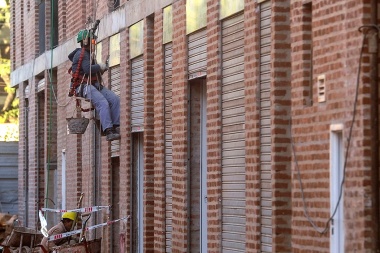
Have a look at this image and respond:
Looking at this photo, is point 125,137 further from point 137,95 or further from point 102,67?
point 102,67

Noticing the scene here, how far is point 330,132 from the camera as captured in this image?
45.0 feet

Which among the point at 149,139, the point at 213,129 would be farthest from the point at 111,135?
the point at 213,129

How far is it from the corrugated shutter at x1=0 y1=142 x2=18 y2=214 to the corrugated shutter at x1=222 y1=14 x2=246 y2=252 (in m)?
20.5

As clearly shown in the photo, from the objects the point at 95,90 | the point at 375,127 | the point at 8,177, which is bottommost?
the point at 8,177

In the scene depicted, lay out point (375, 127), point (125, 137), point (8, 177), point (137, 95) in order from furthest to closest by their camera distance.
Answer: point (8, 177), point (125, 137), point (137, 95), point (375, 127)

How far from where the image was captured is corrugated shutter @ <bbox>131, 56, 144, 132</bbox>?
22484 millimetres

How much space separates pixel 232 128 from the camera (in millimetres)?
Answer: 17266

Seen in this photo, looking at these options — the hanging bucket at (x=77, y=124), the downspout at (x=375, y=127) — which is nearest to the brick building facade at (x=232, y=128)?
the downspout at (x=375, y=127)

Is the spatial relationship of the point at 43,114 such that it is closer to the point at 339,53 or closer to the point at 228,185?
the point at 228,185

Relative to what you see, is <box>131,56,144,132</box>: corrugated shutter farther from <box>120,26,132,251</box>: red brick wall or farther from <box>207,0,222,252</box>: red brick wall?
<box>207,0,222,252</box>: red brick wall

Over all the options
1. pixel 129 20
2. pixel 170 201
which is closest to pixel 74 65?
pixel 129 20

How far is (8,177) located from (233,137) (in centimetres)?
2110

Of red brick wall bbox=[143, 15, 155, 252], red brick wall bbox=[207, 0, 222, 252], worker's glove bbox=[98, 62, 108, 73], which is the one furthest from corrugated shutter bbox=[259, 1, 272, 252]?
worker's glove bbox=[98, 62, 108, 73]

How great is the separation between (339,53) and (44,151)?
19.5 meters
